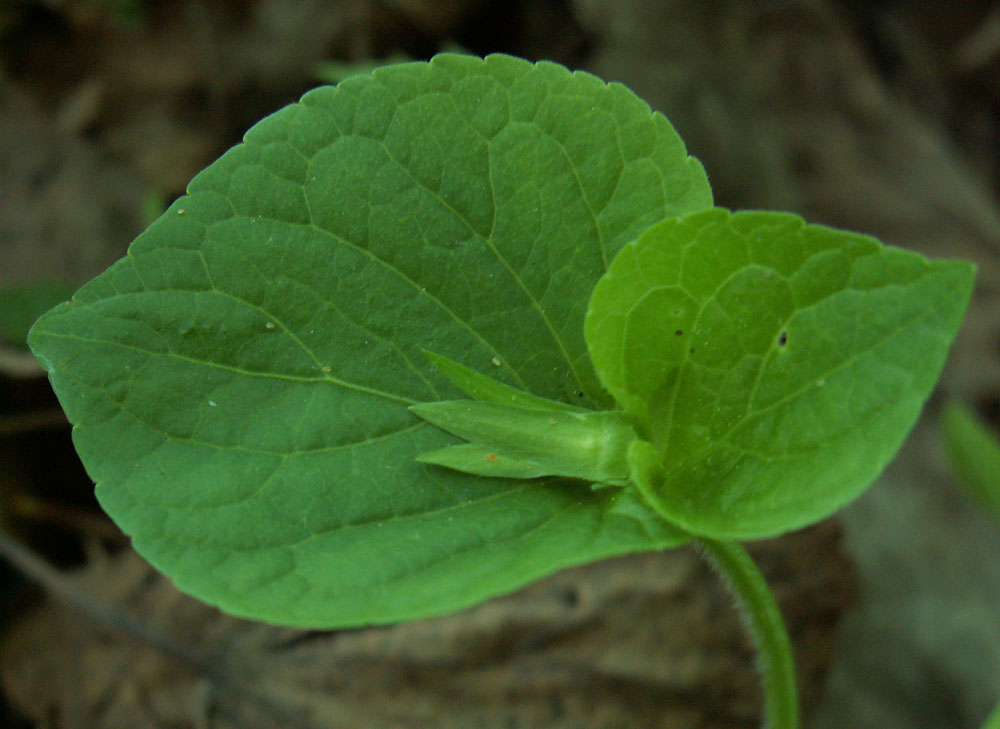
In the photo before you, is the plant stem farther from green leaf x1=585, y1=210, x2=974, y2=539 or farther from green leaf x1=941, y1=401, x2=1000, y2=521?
green leaf x1=941, y1=401, x2=1000, y2=521

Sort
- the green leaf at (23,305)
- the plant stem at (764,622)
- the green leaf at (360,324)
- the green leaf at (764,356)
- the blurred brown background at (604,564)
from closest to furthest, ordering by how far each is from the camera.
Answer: the green leaf at (764,356), the green leaf at (360,324), the plant stem at (764,622), the blurred brown background at (604,564), the green leaf at (23,305)

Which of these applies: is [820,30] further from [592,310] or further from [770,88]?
[592,310]

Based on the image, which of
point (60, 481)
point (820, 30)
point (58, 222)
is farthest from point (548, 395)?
point (820, 30)

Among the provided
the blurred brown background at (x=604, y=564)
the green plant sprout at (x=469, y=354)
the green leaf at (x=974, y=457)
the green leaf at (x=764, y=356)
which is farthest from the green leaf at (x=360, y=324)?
the green leaf at (x=974, y=457)

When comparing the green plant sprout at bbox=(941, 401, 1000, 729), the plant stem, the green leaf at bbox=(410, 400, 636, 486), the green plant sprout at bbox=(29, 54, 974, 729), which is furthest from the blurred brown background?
the green leaf at bbox=(410, 400, 636, 486)

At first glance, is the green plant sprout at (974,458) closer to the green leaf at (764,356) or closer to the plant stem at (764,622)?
Answer: the plant stem at (764,622)

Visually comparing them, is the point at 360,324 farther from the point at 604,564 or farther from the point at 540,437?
the point at 604,564
